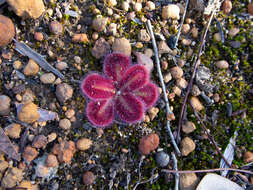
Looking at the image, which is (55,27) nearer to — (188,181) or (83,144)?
(83,144)

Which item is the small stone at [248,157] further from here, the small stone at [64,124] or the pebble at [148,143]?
the small stone at [64,124]

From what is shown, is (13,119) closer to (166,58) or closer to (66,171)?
(66,171)

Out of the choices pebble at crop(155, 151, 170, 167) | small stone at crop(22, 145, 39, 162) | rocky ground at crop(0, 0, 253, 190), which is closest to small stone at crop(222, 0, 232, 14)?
rocky ground at crop(0, 0, 253, 190)

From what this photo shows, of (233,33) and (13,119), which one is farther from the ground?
(233,33)

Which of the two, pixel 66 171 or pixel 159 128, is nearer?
pixel 66 171

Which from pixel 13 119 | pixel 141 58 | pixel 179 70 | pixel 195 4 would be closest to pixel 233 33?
pixel 195 4

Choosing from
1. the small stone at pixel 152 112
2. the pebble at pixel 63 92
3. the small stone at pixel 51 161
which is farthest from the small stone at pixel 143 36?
the small stone at pixel 51 161

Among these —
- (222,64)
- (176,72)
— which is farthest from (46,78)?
(222,64)
